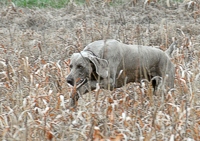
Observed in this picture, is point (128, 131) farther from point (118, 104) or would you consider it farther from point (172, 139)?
point (118, 104)

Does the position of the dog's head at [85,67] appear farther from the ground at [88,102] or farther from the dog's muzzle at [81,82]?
the ground at [88,102]

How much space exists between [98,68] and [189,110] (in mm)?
1251

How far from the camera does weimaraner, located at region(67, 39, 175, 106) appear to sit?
A: 5574mm

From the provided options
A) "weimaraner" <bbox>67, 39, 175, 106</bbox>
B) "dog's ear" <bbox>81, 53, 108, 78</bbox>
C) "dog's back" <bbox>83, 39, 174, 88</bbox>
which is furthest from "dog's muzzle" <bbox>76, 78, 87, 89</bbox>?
"dog's back" <bbox>83, 39, 174, 88</bbox>

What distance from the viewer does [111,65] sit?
5.87 metres

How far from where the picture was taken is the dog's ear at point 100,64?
18.3ft

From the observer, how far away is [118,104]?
531 centimetres

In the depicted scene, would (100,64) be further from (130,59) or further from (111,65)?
(130,59)

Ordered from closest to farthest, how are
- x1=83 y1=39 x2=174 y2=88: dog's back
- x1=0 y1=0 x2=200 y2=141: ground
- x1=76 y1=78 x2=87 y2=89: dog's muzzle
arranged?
x1=0 y1=0 x2=200 y2=141: ground, x1=76 y1=78 x2=87 y2=89: dog's muzzle, x1=83 y1=39 x2=174 y2=88: dog's back

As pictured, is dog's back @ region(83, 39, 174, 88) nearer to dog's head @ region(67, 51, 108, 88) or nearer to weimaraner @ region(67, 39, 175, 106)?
weimaraner @ region(67, 39, 175, 106)

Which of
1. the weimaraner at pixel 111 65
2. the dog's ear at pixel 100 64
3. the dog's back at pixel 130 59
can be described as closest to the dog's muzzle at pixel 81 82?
the weimaraner at pixel 111 65

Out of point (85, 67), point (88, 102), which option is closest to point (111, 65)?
point (85, 67)

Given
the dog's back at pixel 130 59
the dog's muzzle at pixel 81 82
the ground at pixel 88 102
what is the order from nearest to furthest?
the ground at pixel 88 102 < the dog's muzzle at pixel 81 82 < the dog's back at pixel 130 59

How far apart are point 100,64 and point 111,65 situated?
0.27 metres
